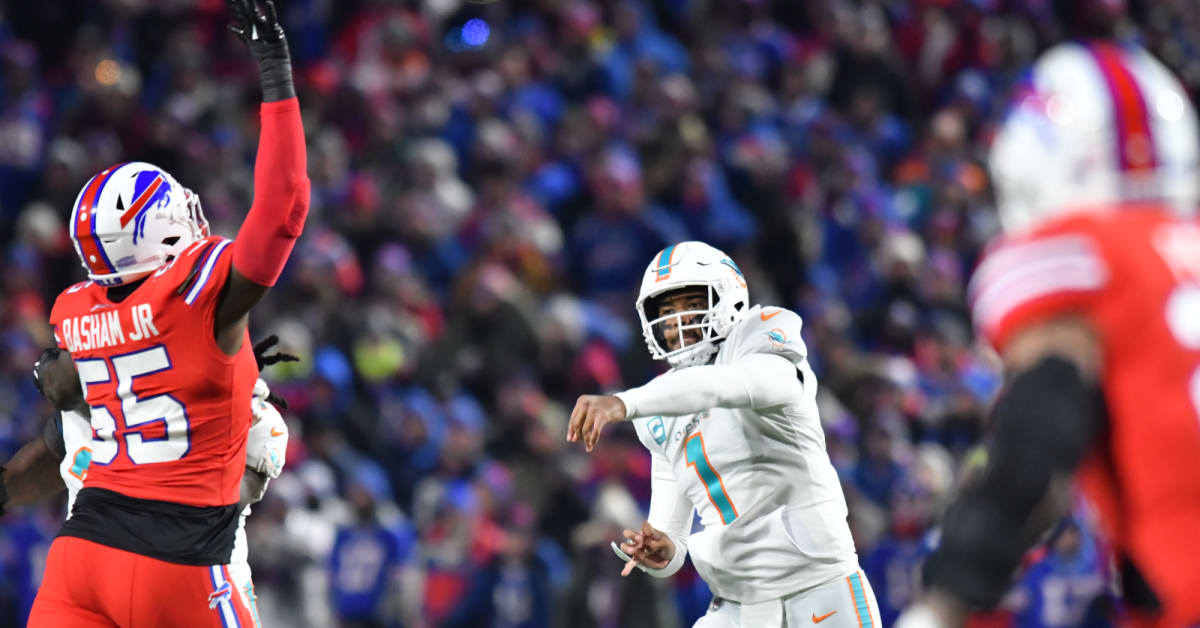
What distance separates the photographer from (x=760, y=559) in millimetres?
5098

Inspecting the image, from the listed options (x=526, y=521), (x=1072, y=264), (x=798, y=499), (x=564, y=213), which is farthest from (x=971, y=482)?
(x=564, y=213)

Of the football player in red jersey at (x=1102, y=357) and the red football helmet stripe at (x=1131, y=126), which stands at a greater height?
the red football helmet stripe at (x=1131, y=126)

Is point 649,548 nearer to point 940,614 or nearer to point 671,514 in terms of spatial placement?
point 671,514

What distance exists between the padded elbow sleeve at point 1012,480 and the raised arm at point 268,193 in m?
2.56

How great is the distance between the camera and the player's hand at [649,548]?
5277mm

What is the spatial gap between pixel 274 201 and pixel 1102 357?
2674 mm

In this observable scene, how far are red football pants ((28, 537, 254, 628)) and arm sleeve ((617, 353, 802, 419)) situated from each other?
1443 mm

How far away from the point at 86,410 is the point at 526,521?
5.56 meters

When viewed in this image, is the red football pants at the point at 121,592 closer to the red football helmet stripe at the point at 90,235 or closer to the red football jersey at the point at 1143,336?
the red football helmet stripe at the point at 90,235

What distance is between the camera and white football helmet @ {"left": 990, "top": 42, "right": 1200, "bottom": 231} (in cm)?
261

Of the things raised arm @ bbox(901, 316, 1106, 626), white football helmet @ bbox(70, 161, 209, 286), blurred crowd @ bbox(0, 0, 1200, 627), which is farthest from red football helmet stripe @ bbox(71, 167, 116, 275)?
blurred crowd @ bbox(0, 0, 1200, 627)

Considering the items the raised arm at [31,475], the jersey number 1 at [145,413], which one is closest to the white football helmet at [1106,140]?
the jersey number 1 at [145,413]

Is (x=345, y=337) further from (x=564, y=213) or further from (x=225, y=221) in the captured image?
(x=564, y=213)

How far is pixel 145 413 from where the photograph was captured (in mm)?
4566
